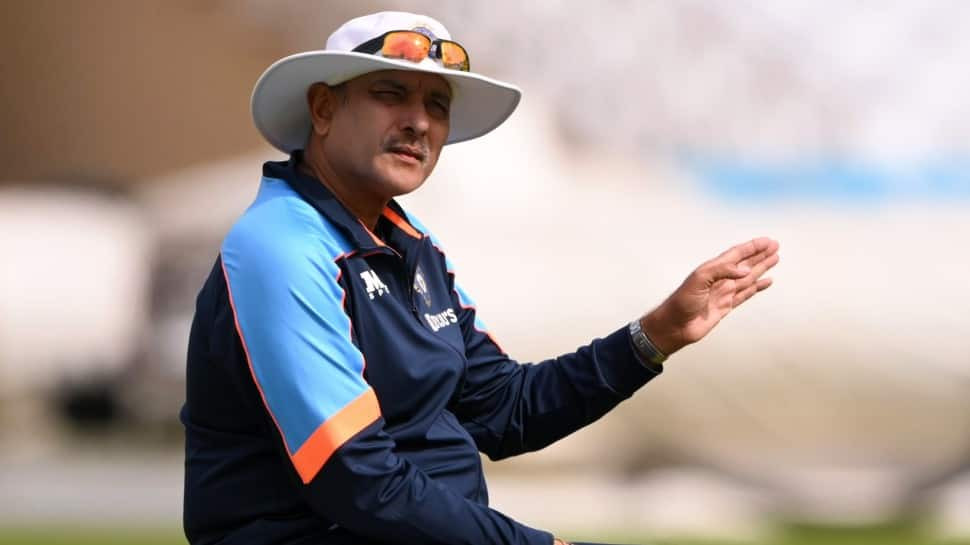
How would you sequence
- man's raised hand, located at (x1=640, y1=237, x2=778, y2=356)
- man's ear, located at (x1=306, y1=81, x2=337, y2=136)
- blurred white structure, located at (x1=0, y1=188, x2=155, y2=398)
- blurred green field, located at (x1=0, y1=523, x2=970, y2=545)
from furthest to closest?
1. blurred white structure, located at (x1=0, y1=188, x2=155, y2=398)
2. blurred green field, located at (x1=0, y1=523, x2=970, y2=545)
3. man's raised hand, located at (x1=640, y1=237, x2=778, y2=356)
4. man's ear, located at (x1=306, y1=81, x2=337, y2=136)

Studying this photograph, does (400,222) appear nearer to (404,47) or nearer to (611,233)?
(404,47)

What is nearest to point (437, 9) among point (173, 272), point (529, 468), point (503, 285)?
point (503, 285)

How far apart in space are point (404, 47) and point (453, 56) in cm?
9

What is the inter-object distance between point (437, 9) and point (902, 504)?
1875mm

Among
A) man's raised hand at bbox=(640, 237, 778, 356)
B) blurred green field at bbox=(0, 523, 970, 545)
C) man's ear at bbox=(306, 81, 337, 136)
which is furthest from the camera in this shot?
blurred green field at bbox=(0, 523, 970, 545)

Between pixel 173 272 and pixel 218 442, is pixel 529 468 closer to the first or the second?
pixel 173 272

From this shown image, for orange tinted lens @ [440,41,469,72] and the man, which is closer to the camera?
the man

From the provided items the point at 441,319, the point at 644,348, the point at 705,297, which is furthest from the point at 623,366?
the point at 441,319

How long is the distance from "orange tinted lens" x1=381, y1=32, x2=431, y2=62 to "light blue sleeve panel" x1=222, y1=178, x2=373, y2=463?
286 mm

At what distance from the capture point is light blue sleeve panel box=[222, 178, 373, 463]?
1.54m

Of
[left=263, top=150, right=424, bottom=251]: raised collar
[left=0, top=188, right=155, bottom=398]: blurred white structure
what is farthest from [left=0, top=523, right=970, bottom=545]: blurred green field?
[left=263, top=150, right=424, bottom=251]: raised collar

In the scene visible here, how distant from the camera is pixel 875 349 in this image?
350cm

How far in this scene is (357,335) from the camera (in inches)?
64.9

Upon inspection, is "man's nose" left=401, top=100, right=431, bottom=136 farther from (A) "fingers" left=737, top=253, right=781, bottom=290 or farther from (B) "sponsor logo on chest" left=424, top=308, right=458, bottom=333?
(A) "fingers" left=737, top=253, right=781, bottom=290
